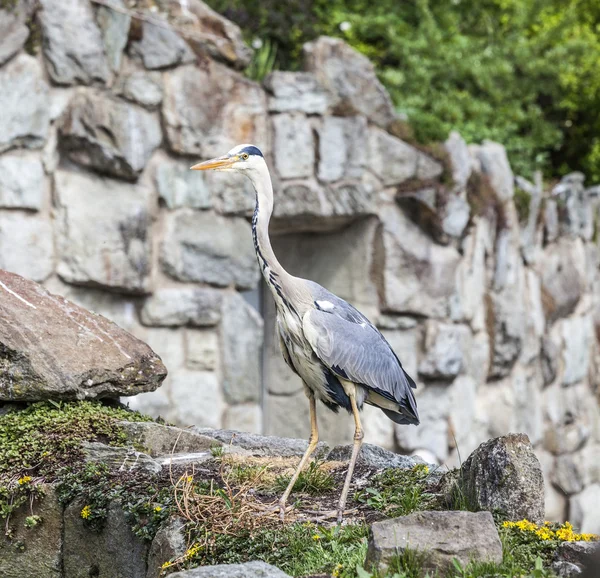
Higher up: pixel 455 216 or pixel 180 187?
pixel 455 216

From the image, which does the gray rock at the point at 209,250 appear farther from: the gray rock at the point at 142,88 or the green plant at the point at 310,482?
the green plant at the point at 310,482

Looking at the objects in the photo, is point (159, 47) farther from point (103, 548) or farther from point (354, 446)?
point (103, 548)

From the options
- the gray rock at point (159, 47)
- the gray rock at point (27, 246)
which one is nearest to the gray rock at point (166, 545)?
the gray rock at point (27, 246)

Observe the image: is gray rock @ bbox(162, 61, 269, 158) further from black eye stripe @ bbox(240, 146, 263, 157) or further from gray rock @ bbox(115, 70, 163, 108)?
black eye stripe @ bbox(240, 146, 263, 157)

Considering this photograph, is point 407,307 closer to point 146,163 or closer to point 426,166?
point 426,166

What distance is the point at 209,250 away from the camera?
282 inches

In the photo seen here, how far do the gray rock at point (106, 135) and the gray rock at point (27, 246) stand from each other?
1.70ft

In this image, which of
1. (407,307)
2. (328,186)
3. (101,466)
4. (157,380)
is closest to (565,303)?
(407,307)

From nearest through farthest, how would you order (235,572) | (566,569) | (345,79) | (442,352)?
(235,572) → (566,569) → (345,79) → (442,352)

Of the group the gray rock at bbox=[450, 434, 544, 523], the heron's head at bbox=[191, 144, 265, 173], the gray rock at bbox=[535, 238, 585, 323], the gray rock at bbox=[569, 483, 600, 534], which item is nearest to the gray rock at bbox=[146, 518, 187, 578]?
the gray rock at bbox=[450, 434, 544, 523]

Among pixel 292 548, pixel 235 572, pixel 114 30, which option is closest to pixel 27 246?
pixel 114 30

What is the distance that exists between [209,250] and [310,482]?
2845 millimetres

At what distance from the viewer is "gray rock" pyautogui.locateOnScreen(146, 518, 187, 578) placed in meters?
3.91

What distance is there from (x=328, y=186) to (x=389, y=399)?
3.53 meters
